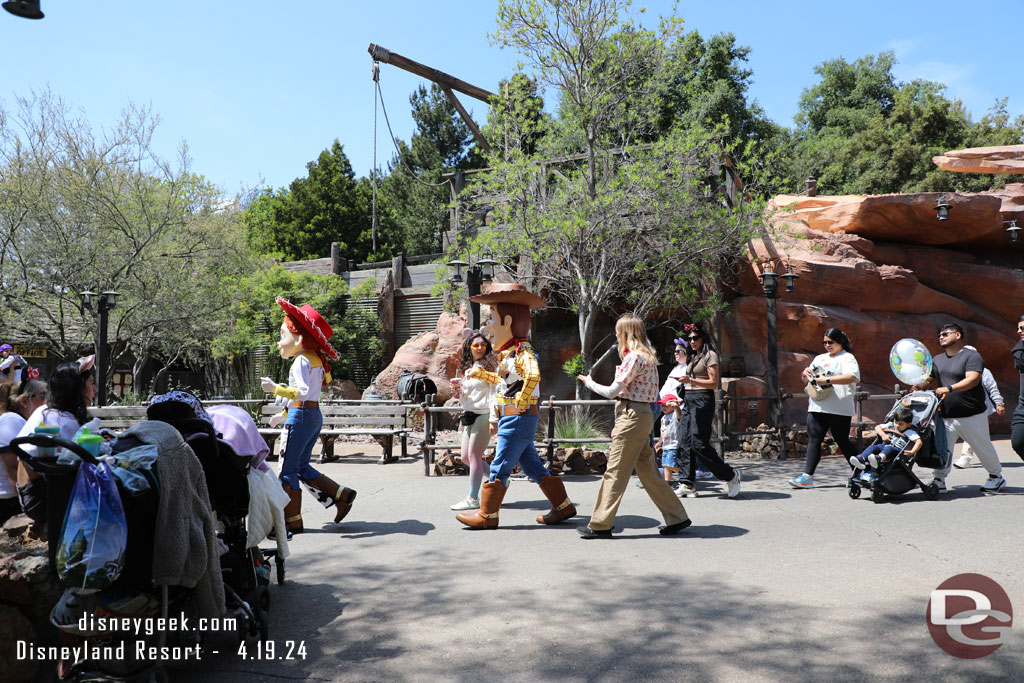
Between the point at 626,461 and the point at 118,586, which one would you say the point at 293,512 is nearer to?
the point at 626,461

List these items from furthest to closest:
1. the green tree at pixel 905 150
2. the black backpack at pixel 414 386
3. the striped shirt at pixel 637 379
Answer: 1. the green tree at pixel 905 150
2. the black backpack at pixel 414 386
3. the striped shirt at pixel 637 379

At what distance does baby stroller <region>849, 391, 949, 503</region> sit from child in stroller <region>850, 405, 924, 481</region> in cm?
4

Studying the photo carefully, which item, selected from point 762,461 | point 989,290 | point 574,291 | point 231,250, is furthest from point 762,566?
point 231,250

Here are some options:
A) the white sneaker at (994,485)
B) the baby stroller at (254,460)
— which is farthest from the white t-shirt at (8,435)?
the white sneaker at (994,485)

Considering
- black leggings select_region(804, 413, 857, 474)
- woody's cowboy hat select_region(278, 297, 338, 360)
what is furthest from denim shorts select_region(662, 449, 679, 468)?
woody's cowboy hat select_region(278, 297, 338, 360)

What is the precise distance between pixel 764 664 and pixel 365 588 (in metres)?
2.37

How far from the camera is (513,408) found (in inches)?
237

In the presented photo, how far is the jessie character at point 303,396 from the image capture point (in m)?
5.90

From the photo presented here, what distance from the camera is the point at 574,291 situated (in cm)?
1414

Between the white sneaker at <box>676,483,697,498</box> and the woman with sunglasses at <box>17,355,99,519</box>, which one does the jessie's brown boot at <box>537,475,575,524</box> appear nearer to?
the white sneaker at <box>676,483,697,498</box>

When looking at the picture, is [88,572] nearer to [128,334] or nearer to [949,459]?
[949,459]

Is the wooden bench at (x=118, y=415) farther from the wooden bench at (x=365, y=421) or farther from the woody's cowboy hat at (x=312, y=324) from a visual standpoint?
the woody's cowboy hat at (x=312, y=324)

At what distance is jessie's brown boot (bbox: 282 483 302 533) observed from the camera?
18.4 feet

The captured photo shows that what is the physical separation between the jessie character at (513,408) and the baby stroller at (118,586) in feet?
10.3
